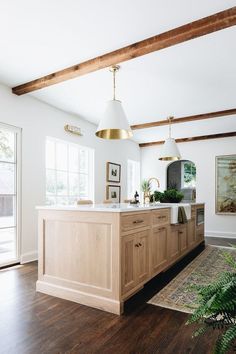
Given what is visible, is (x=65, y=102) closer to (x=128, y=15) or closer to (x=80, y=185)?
(x=80, y=185)

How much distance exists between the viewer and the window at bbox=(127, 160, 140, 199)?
7.53 meters

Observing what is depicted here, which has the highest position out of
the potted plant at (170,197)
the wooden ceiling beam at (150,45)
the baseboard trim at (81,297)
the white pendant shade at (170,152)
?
the wooden ceiling beam at (150,45)

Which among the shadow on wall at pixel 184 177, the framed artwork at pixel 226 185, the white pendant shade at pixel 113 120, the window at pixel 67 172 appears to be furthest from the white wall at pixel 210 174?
the white pendant shade at pixel 113 120

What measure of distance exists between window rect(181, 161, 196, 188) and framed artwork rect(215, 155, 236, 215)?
2289 millimetres

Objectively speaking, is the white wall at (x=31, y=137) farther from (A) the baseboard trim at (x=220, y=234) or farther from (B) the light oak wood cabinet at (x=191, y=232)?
(A) the baseboard trim at (x=220, y=234)

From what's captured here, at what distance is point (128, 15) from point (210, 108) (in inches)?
115

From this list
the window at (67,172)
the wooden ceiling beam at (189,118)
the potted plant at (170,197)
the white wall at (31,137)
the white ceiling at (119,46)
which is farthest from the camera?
the wooden ceiling beam at (189,118)

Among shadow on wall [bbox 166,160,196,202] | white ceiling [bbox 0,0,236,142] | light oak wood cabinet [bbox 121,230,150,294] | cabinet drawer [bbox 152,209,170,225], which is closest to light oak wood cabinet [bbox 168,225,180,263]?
cabinet drawer [bbox 152,209,170,225]

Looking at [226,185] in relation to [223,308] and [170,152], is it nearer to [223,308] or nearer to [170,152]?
[170,152]

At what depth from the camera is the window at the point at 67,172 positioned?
15.5 ft

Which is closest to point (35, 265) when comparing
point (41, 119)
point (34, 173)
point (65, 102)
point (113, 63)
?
point (34, 173)

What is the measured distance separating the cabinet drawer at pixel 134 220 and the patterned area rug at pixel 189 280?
2.34ft

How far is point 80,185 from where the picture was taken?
18.0 ft

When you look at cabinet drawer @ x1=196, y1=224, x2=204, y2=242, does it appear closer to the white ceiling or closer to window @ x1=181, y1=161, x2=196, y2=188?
the white ceiling
